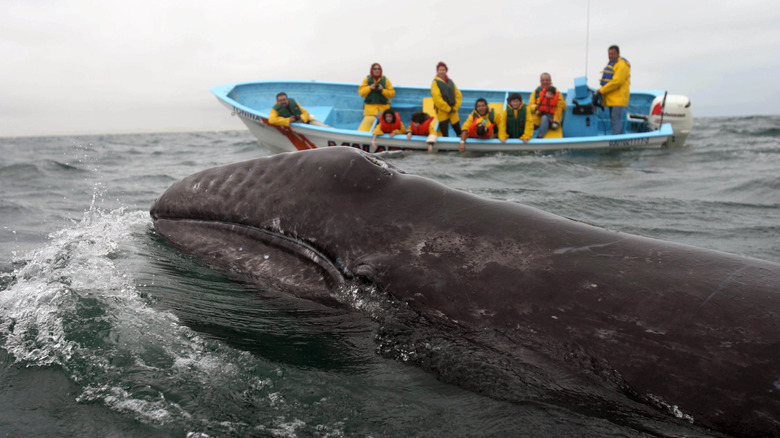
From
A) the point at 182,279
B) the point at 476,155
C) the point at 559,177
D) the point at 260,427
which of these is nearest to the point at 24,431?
the point at 260,427

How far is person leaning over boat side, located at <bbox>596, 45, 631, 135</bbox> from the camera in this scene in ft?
59.6

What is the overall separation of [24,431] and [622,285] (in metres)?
2.88

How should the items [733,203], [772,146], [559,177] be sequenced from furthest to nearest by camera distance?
[772,146] < [559,177] < [733,203]

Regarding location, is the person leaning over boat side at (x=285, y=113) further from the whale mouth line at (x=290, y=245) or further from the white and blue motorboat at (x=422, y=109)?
the whale mouth line at (x=290, y=245)

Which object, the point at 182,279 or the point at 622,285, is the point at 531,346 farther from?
the point at 182,279

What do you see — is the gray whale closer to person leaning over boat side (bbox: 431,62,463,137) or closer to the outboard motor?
person leaning over boat side (bbox: 431,62,463,137)

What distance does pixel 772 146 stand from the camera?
21.3m

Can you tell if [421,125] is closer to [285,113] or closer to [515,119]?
[515,119]

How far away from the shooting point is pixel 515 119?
1803 centimetres

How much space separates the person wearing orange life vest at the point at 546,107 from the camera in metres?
18.6

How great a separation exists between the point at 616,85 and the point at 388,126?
23.8ft

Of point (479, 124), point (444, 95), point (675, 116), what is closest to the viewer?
point (479, 124)

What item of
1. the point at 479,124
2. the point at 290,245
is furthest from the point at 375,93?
the point at 290,245

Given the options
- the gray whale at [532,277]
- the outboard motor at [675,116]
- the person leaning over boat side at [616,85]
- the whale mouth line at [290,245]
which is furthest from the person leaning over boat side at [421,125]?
the gray whale at [532,277]
